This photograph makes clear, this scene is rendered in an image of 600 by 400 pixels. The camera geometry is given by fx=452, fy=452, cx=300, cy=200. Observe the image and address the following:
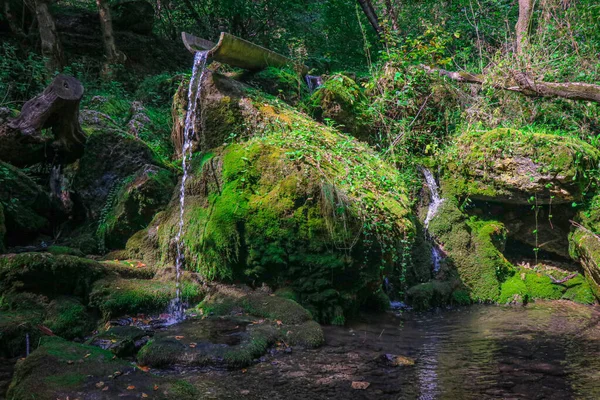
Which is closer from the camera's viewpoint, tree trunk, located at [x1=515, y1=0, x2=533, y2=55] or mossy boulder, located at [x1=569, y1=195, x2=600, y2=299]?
mossy boulder, located at [x1=569, y1=195, x2=600, y2=299]

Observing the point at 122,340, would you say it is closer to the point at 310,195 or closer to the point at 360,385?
the point at 360,385

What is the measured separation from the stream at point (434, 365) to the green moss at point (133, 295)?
181cm

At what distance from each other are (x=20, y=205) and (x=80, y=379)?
16.7 ft

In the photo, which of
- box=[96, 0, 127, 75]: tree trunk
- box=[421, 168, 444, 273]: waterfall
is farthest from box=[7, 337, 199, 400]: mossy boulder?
box=[96, 0, 127, 75]: tree trunk

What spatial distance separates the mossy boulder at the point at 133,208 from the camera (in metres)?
7.24

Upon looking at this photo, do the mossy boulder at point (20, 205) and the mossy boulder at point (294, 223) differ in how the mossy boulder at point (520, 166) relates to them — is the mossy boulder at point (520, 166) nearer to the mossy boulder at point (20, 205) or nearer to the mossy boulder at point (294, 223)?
the mossy boulder at point (294, 223)

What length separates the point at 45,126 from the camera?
7.45m

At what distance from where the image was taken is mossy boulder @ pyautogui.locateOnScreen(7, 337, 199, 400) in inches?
129

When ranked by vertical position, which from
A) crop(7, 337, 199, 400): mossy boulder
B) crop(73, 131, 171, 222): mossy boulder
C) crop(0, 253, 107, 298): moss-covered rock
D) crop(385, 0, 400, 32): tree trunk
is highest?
crop(385, 0, 400, 32): tree trunk

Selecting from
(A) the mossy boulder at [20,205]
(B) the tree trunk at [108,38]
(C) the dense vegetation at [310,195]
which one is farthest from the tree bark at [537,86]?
(B) the tree trunk at [108,38]

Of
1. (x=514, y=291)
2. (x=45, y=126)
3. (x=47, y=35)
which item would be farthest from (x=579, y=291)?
(x=47, y=35)

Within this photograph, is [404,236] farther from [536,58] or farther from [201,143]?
[536,58]

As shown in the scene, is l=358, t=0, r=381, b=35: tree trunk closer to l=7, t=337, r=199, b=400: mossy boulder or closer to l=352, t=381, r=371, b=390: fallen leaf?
l=352, t=381, r=371, b=390: fallen leaf

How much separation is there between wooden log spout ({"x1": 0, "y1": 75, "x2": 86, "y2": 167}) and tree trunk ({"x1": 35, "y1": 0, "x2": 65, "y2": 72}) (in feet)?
17.0
